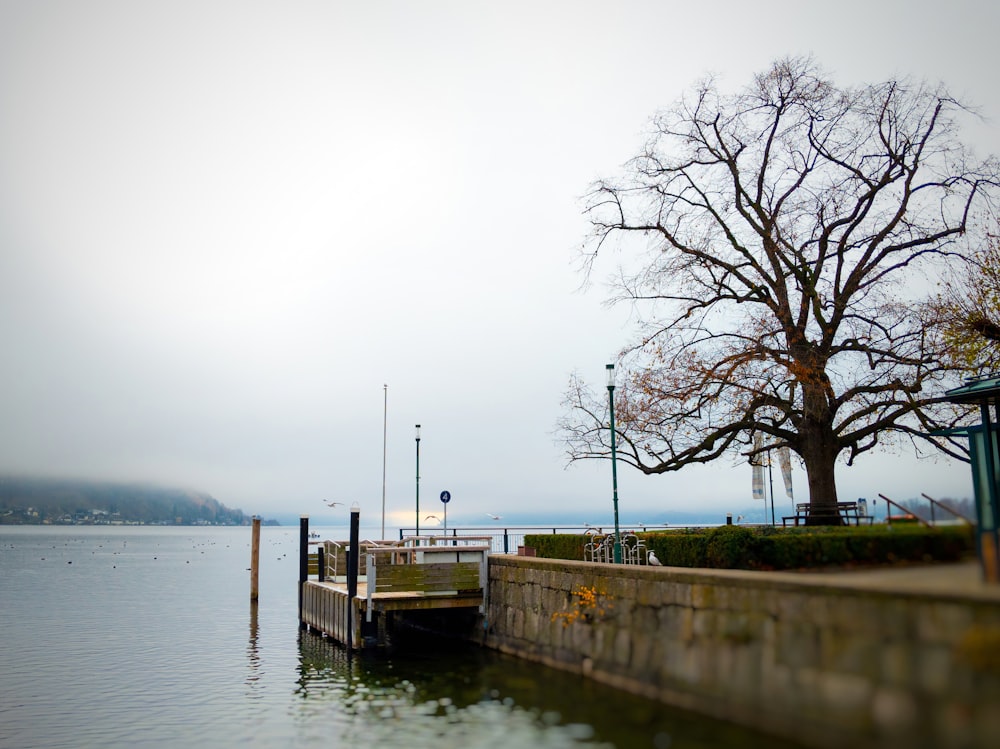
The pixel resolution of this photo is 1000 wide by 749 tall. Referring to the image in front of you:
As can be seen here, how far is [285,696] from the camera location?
663 inches

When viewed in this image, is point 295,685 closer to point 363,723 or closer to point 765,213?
point 363,723

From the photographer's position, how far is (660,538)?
19516 millimetres

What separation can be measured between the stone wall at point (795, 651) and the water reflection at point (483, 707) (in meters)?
0.47

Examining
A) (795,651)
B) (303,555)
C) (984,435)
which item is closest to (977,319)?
(984,435)

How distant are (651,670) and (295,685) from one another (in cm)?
849

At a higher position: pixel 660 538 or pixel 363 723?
pixel 660 538

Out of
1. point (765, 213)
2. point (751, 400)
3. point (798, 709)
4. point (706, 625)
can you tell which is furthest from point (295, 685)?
point (765, 213)

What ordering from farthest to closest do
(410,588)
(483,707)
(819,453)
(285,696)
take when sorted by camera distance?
1. (819,453)
2. (410,588)
3. (285,696)
4. (483,707)

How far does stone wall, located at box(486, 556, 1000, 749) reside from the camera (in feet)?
27.3

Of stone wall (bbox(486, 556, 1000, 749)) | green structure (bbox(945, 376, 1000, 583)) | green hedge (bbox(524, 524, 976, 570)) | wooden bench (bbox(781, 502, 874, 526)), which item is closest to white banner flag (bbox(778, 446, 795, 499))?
wooden bench (bbox(781, 502, 874, 526))

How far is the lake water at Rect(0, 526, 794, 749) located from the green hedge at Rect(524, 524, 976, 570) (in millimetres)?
3796

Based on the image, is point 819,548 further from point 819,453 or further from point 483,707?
point 819,453

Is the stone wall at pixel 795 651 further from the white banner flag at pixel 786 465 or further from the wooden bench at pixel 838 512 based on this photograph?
the white banner flag at pixel 786 465

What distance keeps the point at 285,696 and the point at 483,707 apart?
487 cm
